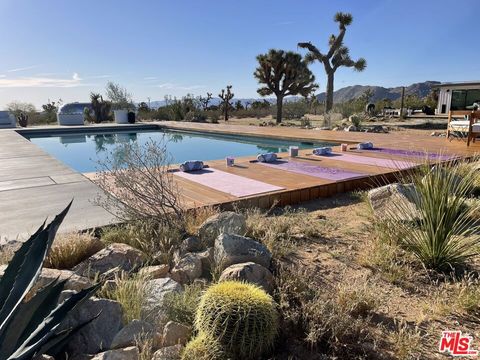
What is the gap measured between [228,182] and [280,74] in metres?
17.0

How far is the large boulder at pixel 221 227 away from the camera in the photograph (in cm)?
297

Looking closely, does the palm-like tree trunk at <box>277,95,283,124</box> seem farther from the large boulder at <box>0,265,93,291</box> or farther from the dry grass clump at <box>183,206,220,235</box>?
the large boulder at <box>0,265,93,291</box>

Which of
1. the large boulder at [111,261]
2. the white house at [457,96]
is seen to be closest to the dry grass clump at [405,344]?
the large boulder at [111,261]

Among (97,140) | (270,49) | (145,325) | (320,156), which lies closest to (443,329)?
(145,325)

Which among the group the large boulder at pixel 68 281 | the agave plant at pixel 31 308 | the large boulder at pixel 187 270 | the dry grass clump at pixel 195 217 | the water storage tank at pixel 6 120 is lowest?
the large boulder at pixel 187 270

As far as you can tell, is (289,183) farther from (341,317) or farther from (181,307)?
(181,307)

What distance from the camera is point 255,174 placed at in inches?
227

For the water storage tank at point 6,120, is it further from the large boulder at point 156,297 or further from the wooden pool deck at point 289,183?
the large boulder at point 156,297

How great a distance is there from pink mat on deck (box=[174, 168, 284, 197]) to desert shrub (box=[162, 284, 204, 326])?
2.49 metres

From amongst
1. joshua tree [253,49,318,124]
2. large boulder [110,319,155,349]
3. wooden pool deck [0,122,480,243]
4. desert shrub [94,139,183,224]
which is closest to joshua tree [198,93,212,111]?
joshua tree [253,49,318,124]

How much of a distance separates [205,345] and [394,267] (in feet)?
5.34

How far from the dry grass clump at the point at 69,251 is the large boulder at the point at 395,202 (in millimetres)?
2636

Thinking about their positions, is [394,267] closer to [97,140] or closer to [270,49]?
[97,140]

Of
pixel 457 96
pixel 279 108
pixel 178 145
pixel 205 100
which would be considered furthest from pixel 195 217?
pixel 457 96
